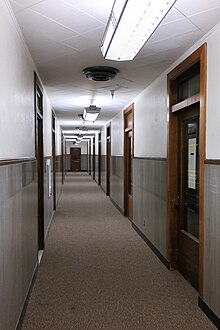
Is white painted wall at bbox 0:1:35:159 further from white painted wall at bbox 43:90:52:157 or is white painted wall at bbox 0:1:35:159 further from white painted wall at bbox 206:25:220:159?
white painted wall at bbox 43:90:52:157

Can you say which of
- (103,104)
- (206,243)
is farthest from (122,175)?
(206,243)

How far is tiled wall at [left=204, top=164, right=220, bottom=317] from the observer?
3021mm

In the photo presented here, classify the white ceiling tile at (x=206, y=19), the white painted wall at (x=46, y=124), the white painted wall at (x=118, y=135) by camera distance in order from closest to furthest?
the white ceiling tile at (x=206, y=19), the white painted wall at (x=46, y=124), the white painted wall at (x=118, y=135)

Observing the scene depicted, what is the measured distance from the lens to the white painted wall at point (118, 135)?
8945 millimetres

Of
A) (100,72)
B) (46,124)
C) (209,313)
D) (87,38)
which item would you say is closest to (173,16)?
(87,38)

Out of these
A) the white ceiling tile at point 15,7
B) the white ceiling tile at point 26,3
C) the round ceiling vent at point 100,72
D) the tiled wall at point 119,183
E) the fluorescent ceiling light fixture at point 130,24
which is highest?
the white ceiling tile at point 26,3

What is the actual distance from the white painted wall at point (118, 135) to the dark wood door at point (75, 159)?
A: 19491 mm

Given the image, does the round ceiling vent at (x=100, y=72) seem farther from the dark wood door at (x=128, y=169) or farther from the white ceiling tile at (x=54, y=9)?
the dark wood door at (x=128, y=169)

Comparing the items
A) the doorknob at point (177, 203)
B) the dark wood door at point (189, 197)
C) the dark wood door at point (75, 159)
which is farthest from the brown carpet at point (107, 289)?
the dark wood door at point (75, 159)

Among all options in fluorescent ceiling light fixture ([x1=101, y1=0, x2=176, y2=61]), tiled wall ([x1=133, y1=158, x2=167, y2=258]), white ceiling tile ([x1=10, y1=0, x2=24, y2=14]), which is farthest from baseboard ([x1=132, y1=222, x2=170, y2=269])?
white ceiling tile ([x1=10, y1=0, x2=24, y2=14])

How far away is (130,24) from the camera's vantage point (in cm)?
248

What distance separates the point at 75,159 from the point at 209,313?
89.1ft

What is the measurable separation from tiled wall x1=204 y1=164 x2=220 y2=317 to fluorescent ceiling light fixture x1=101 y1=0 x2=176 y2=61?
124 centimetres

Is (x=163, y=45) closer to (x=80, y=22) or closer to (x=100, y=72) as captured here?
(x=80, y=22)
